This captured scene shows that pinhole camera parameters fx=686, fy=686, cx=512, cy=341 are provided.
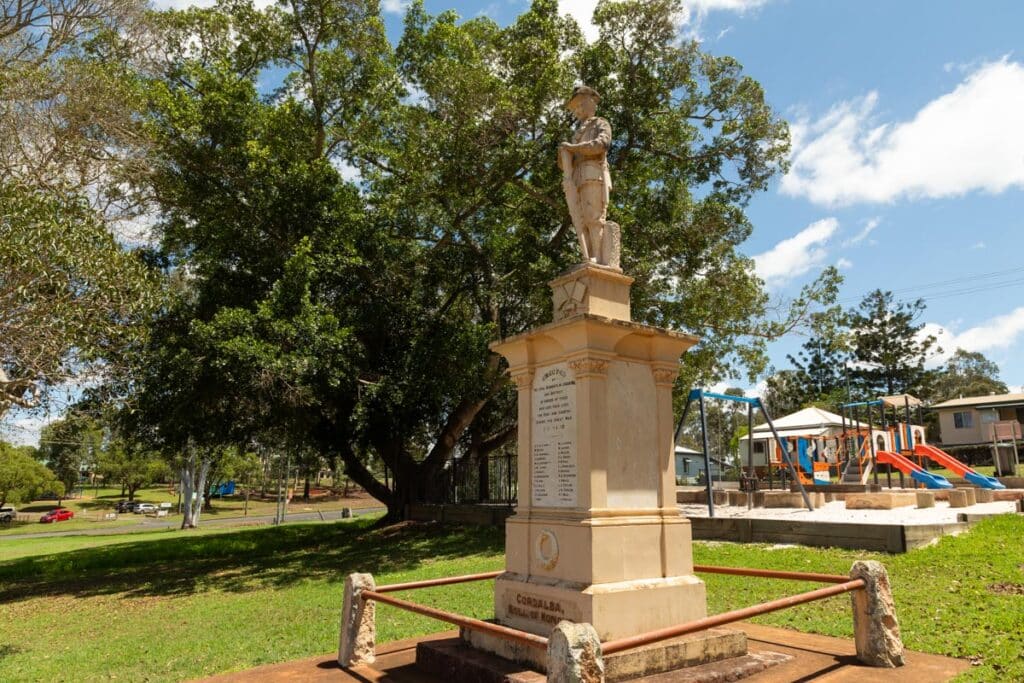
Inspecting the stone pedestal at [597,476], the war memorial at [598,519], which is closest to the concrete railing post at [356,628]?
the war memorial at [598,519]

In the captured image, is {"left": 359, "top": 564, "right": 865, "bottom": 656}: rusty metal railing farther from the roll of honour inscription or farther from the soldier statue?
the soldier statue

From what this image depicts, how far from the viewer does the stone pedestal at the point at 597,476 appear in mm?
6102

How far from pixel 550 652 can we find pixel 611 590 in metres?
1.63

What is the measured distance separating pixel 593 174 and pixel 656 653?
475cm

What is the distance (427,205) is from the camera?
65.9ft

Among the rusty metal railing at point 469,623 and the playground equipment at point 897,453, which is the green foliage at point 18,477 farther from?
the rusty metal railing at point 469,623

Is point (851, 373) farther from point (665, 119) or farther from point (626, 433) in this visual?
point (626, 433)

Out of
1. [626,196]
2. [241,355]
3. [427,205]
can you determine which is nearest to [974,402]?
[626,196]

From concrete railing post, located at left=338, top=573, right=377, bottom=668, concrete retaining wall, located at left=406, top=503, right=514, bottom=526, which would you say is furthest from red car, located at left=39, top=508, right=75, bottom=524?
concrete railing post, located at left=338, top=573, right=377, bottom=668

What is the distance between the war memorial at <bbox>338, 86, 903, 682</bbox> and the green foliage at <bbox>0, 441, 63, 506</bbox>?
60427 mm

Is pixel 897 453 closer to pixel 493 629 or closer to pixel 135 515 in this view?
pixel 493 629

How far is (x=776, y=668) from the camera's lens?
6043 millimetres

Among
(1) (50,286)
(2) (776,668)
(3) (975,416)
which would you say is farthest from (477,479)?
(3) (975,416)

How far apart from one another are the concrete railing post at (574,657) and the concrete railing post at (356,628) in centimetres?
305
